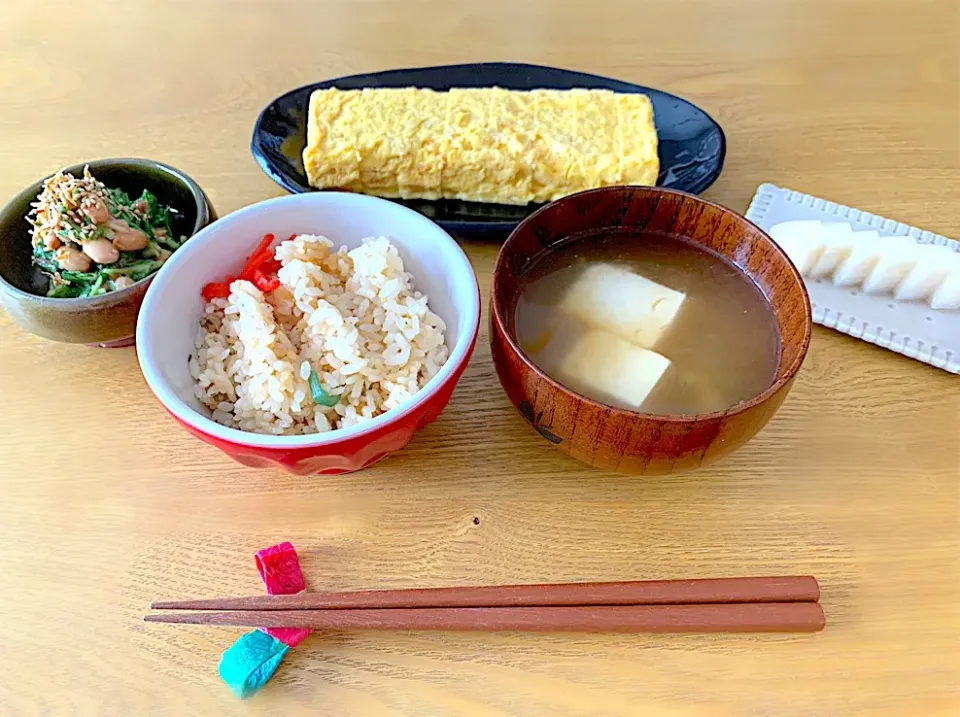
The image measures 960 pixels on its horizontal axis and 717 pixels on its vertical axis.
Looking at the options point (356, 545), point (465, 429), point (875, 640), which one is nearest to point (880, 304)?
point (875, 640)

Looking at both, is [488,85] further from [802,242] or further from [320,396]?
[320,396]

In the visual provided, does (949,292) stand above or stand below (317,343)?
above

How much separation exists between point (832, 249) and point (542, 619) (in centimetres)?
84

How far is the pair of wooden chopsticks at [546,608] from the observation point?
3.45 feet

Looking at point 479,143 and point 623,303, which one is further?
point 479,143

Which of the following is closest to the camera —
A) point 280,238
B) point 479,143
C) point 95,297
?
point 95,297

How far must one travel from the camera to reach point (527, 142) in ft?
5.00

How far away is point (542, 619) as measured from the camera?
105cm

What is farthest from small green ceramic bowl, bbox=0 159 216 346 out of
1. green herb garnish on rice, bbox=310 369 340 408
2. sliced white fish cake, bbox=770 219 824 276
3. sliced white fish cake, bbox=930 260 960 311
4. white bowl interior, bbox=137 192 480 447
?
sliced white fish cake, bbox=930 260 960 311

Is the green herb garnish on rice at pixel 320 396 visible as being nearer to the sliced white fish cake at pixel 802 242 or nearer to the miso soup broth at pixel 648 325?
the miso soup broth at pixel 648 325

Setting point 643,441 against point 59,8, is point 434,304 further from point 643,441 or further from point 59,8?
point 59,8

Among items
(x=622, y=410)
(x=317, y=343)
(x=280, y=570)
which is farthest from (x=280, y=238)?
(x=622, y=410)

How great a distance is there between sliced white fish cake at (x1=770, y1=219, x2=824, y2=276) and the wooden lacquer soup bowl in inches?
9.6

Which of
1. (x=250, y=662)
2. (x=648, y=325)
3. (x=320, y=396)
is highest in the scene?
(x=648, y=325)
